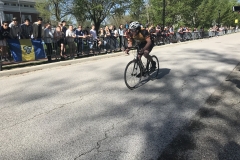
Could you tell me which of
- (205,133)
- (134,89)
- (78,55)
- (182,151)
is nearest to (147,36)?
(134,89)

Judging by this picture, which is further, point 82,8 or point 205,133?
point 82,8

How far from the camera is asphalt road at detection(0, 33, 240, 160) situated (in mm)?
3207

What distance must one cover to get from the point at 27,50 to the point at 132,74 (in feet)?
19.3

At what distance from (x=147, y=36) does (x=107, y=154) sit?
4.22 metres

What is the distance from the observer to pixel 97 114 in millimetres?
4438

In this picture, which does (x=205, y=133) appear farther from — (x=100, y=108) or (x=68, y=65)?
(x=68, y=65)

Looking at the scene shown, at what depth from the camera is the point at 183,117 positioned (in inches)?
165

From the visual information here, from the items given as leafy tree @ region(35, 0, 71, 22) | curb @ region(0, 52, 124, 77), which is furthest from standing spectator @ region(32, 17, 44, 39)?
leafy tree @ region(35, 0, 71, 22)

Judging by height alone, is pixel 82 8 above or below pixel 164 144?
above

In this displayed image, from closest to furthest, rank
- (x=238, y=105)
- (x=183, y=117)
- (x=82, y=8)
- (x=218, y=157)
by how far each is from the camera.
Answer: (x=218, y=157) < (x=183, y=117) < (x=238, y=105) < (x=82, y=8)

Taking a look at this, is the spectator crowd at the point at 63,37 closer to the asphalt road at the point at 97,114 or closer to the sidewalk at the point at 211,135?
the asphalt road at the point at 97,114

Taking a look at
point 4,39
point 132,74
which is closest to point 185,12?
point 4,39

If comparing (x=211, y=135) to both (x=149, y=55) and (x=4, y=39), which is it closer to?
(x=149, y=55)

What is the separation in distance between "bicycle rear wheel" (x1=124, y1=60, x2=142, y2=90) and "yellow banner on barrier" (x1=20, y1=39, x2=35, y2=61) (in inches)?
229
